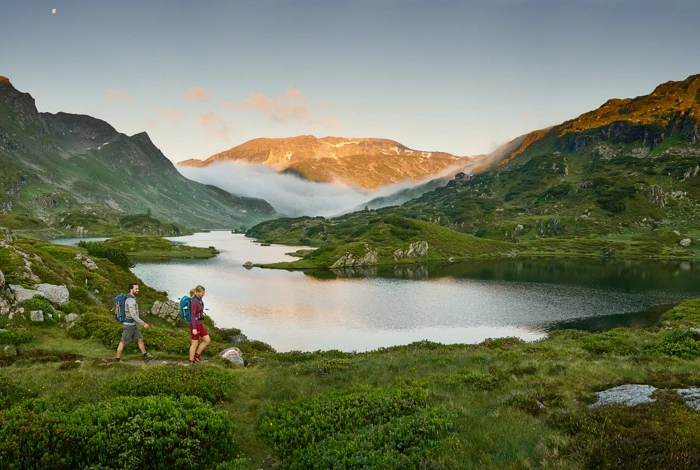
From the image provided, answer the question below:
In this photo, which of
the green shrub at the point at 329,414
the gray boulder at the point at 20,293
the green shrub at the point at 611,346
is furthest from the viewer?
the gray boulder at the point at 20,293

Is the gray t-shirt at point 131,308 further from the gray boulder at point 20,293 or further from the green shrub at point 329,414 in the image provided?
the gray boulder at point 20,293

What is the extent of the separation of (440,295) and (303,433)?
11069cm

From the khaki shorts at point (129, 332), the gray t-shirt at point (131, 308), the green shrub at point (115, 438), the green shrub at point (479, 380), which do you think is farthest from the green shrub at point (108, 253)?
the green shrub at point (479, 380)

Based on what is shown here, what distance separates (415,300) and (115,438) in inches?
4064

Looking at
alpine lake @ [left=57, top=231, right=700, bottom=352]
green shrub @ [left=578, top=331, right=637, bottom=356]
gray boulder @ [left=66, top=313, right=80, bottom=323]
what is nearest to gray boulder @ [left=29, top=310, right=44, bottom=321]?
gray boulder @ [left=66, top=313, right=80, bottom=323]

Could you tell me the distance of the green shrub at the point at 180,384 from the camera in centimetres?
1502

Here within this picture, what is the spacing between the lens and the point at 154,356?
26.2 metres

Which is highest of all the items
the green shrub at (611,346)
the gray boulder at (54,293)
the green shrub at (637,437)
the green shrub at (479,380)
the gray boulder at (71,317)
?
the gray boulder at (54,293)

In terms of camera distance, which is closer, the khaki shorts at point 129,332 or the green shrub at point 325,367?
the green shrub at point 325,367

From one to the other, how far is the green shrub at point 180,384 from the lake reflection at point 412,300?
45.0 meters

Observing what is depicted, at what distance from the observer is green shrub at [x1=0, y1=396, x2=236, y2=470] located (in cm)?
957

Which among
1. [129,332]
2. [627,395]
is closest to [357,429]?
[627,395]

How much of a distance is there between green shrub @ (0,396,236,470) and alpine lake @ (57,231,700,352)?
4950cm

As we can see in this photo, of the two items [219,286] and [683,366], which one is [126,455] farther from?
[219,286]
